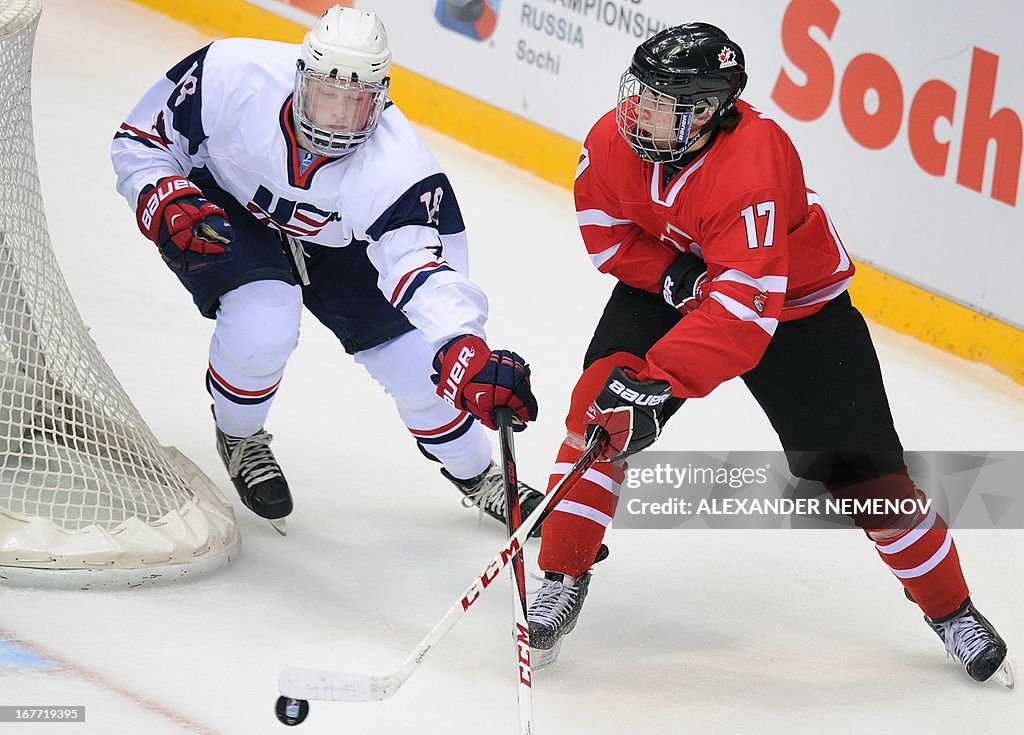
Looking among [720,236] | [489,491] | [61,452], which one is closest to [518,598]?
[720,236]

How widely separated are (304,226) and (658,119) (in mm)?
749

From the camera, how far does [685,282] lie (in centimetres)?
263

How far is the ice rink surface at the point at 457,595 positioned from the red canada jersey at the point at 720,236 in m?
0.65

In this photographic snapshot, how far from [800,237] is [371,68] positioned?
0.80 meters

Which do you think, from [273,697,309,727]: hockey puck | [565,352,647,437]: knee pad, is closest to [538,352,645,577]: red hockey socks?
[565,352,647,437]: knee pad

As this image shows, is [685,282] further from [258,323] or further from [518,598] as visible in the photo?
[258,323]

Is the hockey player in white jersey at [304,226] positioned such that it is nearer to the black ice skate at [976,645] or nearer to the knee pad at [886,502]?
the knee pad at [886,502]

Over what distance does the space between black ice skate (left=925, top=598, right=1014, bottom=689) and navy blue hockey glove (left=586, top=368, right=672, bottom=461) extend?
783 mm

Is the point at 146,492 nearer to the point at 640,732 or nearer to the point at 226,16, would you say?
the point at 640,732

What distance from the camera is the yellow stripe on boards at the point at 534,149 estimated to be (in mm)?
4320

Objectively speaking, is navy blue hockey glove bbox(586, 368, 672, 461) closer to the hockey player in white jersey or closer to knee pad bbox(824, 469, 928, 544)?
the hockey player in white jersey

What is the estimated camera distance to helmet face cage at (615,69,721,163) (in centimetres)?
248

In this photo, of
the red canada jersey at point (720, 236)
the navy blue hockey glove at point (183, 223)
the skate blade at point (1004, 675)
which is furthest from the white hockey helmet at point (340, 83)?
the skate blade at point (1004, 675)

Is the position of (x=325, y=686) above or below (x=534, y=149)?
above
